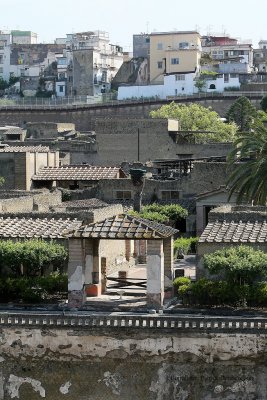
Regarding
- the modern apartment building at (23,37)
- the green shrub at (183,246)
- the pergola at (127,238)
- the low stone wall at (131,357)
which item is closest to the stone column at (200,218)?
the green shrub at (183,246)

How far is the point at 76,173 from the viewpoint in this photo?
59.6 m

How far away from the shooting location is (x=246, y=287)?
3169 cm

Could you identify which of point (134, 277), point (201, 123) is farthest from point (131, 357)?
point (201, 123)

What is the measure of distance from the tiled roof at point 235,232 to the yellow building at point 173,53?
94637mm

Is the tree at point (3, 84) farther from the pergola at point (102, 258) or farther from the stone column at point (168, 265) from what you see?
the stone column at point (168, 265)

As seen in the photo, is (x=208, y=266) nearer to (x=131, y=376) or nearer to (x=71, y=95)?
(x=131, y=376)

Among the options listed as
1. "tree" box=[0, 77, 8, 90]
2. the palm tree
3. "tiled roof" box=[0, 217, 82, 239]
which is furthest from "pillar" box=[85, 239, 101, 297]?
"tree" box=[0, 77, 8, 90]

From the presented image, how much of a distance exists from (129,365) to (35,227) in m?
9.17

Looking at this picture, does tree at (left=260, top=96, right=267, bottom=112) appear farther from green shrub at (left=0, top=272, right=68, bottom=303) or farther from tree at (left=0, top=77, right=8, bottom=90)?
green shrub at (left=0, top=272, right=68, bottom=303)

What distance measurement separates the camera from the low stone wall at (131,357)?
28.2 m

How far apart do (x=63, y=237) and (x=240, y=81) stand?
91.2m

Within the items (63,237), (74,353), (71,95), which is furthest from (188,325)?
(71,95)

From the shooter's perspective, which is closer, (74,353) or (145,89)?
(74,353)

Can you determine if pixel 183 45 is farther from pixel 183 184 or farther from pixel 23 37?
pixel 183 184
